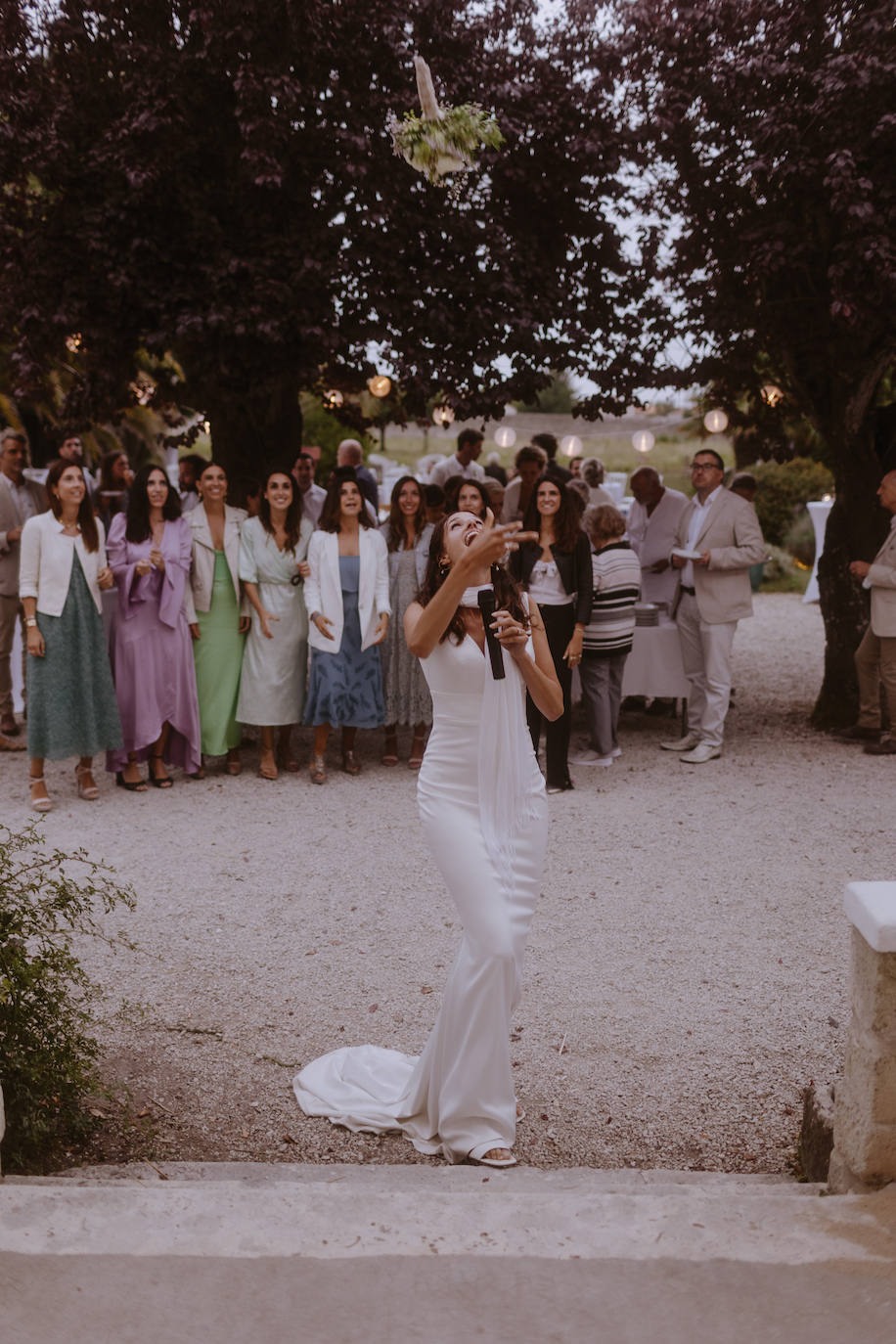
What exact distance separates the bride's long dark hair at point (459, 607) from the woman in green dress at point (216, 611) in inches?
178

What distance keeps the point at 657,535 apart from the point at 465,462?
2.19 m

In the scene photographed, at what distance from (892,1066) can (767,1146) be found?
1.05 metres

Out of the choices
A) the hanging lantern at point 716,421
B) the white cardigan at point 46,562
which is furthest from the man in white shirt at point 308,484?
the hanging lantern at point 716,421

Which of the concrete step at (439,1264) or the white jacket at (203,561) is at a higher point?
the white jacket at (203,561)

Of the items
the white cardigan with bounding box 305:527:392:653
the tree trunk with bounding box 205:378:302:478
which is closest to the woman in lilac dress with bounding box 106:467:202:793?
the white cardigan with bounding box 305:527:392:653

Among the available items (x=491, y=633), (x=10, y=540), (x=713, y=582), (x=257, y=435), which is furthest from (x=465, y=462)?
(x=491, y=633)

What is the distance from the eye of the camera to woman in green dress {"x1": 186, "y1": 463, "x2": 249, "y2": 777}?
8320 mm

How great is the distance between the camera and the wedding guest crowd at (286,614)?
25.1 ft

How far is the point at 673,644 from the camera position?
9328 mm

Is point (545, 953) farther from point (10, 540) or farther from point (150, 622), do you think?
point (10, 540)

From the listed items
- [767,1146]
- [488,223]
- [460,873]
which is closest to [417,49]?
[488,223]

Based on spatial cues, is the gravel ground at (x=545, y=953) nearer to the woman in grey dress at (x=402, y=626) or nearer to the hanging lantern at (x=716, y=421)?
the woman in grey dress at (x=402, y=626)

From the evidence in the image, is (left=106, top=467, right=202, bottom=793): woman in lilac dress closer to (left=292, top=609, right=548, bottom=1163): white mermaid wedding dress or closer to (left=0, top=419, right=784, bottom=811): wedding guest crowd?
(left=0, top=419, right=784, bottom=811): wedding guest crowd

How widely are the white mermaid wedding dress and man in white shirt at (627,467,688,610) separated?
6933 mm
